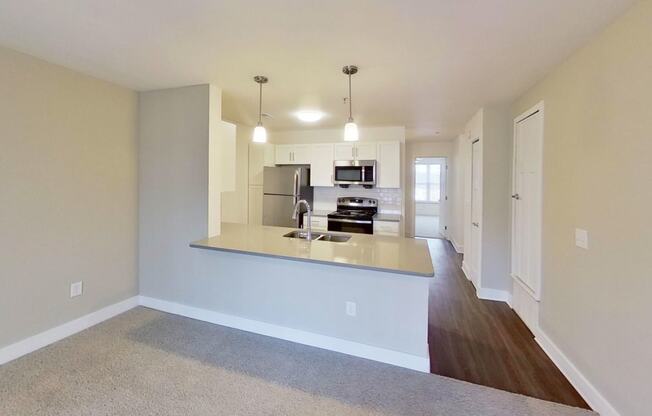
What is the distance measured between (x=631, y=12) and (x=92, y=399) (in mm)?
3883

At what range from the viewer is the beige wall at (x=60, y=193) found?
7.35 ft

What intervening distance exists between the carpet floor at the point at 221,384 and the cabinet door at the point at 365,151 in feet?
9.93

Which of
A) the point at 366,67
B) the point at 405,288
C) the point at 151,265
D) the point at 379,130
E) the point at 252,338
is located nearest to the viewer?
the point at 405,288

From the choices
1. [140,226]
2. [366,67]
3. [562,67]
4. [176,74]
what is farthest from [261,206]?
[562,67]

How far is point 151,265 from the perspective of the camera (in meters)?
3.25

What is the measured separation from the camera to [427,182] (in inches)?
400

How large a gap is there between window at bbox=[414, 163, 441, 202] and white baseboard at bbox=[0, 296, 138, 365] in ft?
29.1

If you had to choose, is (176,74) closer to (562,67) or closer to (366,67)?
(366,67)

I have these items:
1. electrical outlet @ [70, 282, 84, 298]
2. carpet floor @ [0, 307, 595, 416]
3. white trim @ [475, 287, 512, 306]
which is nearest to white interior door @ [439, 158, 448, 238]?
white trim @ [475, 287, 512, 306]

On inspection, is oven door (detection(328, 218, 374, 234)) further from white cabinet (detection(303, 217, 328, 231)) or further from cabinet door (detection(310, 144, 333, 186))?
cabinet door (detection(310, 144, 333, 186))

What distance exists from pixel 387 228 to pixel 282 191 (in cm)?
184

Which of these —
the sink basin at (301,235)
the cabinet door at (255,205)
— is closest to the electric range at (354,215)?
the cabinet door at (255,205)

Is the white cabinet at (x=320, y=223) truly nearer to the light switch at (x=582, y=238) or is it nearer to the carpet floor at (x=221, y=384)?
the carpet floor at (x=221, y=384)

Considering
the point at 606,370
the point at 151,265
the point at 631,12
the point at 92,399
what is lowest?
the point at 92,399
